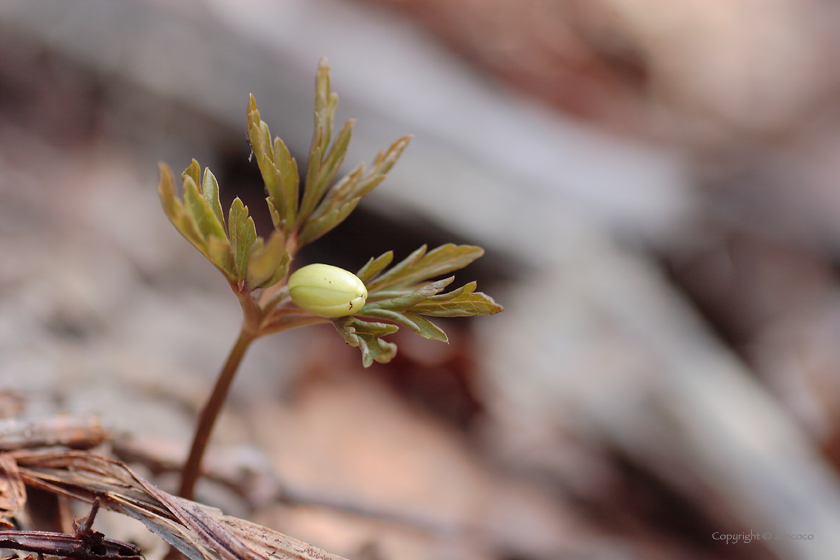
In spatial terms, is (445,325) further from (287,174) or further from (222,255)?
(222,255)

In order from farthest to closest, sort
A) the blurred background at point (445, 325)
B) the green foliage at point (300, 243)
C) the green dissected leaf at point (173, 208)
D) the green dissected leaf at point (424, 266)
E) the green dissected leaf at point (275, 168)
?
the blurred background at point (445, 325) → the green dissected leaf at point (424, 266) → the green dissected leaf at point (275, 168) → the green foliage at point (300, 243) → the green dissected leaf at point (173, 208)

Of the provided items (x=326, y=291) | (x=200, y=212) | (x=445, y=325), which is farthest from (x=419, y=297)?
(x=445, y=325)

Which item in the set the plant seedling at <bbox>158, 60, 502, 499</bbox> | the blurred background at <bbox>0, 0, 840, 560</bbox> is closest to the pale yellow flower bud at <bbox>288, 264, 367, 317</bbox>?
the plant seedling at <bbox>158, 60, 502, 499</bbox>

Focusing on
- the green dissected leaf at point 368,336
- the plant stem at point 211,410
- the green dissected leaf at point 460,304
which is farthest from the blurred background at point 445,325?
the green dissected leaf at point 460,304

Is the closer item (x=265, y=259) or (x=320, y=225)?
(x=265, y=259)

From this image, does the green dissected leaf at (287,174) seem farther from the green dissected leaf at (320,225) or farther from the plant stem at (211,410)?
the plant stem at (211,410)

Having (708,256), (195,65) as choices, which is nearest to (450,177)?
(195,65)

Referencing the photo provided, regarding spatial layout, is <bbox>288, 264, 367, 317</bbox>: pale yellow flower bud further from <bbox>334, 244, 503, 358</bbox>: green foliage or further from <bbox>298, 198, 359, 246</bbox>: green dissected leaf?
<bbox>298, 198, 359, 246</bbox>: green dissected leaf

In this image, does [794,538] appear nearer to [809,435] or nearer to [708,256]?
[809,435]
